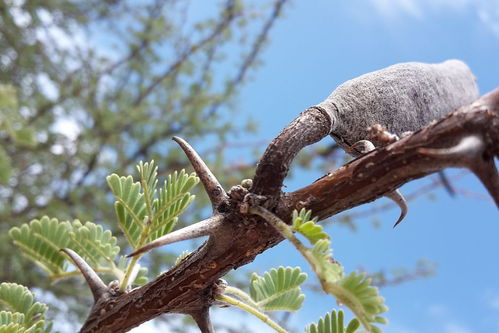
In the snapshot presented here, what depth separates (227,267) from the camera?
46 cm

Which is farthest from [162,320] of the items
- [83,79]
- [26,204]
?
[83,79]

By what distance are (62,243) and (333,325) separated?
399 mm

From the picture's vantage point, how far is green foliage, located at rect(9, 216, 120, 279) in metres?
0.68

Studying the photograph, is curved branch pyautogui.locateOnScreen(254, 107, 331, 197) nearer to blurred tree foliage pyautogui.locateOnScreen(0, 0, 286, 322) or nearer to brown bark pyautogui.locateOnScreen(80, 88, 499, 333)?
brown bark pyautogui.locateOnScreen(80, 88, 499, 333)

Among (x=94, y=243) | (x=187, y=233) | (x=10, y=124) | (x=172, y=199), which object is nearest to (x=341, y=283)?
(x=187, y=233)

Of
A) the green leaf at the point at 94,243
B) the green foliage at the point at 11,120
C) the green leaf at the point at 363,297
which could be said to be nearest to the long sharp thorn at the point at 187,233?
the green leaf at the point at 363,297

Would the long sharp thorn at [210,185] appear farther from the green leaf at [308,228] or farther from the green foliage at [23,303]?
the green foliage at [23,303]

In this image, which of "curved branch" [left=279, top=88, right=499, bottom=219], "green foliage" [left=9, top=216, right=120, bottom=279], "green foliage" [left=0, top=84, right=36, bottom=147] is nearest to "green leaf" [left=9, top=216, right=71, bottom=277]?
"green foliage" [left=9, top=216, right=120, bottom=279]

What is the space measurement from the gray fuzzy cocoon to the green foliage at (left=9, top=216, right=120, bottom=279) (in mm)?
335

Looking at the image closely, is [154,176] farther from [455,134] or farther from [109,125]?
[109,125]

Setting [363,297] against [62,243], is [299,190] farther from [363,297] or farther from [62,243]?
[62,243]

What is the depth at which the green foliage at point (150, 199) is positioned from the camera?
22.4 inches

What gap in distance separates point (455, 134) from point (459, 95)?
1.08 feet

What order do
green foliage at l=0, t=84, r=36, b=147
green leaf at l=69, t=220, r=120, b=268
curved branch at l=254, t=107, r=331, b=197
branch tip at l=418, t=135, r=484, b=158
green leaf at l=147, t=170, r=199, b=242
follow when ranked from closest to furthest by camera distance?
branch tip at l=418, t=135, r=484, b=158 < curved branch at l=254, t=107, r=331, b=197 < green leaf at l=147, t=170, r=199, b=242 < green leaf at l=69, t=220, r=120, b=268 < green foliage at l=0, t=84, r=36, b=147
